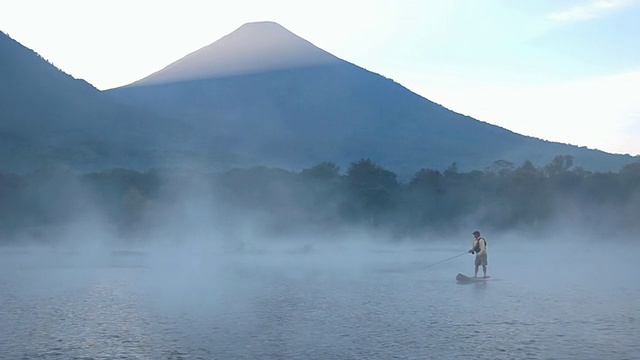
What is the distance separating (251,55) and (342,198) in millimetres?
117560

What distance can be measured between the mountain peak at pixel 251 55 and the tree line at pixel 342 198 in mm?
106965

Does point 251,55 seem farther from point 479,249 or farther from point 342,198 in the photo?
point 479,249

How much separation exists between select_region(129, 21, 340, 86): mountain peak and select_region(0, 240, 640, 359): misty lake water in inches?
5522

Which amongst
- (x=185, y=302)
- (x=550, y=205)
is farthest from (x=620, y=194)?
(x=185, y=302)

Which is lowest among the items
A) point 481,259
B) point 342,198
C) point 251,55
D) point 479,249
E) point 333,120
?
point 481,259

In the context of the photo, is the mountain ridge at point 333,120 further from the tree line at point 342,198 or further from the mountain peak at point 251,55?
the tree line at point 342,198

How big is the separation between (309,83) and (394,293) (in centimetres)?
14870

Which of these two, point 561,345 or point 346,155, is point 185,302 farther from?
point 346,155

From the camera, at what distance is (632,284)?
30.5 m

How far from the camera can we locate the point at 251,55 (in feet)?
609

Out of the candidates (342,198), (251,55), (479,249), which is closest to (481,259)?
(479,249)

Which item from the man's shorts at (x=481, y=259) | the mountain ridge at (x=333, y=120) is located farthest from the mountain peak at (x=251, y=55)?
the man's shorts at (x=481, y=259)

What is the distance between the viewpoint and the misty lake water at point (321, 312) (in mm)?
17219

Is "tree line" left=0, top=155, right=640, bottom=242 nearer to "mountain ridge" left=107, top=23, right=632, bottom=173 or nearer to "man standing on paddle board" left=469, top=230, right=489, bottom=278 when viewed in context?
"man standing on paddle board" left=469, top=230, right=489, bottom=278
